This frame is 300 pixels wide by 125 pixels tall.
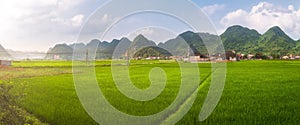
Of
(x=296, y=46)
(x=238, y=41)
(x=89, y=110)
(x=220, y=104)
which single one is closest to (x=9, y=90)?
(x=89, y=110)

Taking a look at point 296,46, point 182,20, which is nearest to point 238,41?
point 296,46

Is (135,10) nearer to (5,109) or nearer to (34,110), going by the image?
(34,110)

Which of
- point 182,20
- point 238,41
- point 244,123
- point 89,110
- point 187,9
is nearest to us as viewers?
point 244,123

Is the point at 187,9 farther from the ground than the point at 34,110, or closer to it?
farther from the ground

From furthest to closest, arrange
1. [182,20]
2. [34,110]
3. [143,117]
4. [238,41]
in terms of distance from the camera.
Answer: [238,41]
[182,20]
[34,110]
[143,117]

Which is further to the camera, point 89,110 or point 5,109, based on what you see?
point 89,110

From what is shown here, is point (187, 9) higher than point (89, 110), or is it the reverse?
point (187, 9)

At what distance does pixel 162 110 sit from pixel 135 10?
2758 millimetres

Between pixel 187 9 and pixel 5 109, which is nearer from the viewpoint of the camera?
pixel 5 109

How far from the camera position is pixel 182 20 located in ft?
26.2

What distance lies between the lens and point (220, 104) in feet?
21.8

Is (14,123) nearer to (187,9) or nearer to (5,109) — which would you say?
(5,109)

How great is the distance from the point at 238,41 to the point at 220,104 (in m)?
Answer: 87.3

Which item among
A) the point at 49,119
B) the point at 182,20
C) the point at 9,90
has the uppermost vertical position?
the point at 182,20
